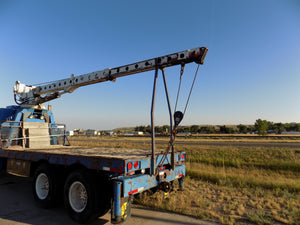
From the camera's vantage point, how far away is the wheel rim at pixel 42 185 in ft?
17.0

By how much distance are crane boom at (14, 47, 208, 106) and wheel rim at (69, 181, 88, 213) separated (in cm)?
318

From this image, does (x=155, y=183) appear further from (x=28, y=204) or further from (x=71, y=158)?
(x=28, y=204)

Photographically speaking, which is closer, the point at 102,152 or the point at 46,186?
the point at 46,186

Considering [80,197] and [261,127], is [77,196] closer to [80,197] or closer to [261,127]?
[80,197]

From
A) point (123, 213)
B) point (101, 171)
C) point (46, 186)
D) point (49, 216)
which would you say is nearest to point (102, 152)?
point (101, 171)

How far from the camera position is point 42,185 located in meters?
5.34

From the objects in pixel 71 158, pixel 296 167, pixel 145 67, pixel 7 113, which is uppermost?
pixel 145 67

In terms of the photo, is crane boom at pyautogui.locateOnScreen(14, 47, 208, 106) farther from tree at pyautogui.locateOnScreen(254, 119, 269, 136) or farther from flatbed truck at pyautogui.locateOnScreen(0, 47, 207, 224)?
tree at pyautogui.locateOnScreen(254, 119, 269, 136)

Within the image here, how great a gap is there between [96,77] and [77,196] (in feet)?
12.8

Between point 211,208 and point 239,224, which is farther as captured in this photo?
point 211,208

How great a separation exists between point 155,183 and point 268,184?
15.2 feet

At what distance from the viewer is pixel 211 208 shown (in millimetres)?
4922

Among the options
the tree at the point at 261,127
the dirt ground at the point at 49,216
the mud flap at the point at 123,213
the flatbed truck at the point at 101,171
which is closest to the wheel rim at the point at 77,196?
the flatbed truck at the point at 101,171

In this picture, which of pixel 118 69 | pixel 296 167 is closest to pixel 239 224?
pixel 118 69
